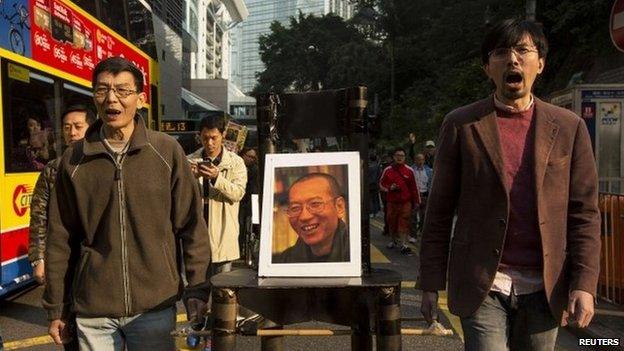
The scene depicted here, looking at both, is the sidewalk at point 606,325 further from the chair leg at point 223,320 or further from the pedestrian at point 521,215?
the chair leg at point 223,320

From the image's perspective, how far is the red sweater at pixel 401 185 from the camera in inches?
405

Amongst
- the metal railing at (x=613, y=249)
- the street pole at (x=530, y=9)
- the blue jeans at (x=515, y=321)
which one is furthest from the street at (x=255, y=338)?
the street pole at (x=530, y=9)

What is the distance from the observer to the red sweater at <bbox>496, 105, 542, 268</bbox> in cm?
230

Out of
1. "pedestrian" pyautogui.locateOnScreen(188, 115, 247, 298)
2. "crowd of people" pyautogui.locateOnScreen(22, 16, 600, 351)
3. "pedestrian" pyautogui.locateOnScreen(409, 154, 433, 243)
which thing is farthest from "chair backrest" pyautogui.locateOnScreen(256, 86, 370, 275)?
"pedestrian" pyautogui.locateOnScreen(409, 154, 433, 243)

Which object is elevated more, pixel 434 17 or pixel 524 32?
pixel 434 17

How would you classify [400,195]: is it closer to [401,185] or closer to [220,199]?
[401,185]

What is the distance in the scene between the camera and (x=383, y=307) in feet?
8.16

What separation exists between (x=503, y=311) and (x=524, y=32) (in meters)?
1.03

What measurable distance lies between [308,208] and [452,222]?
2.23 ft

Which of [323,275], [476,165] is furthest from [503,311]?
[323,275]

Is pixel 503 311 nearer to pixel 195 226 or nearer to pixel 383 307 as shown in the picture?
pixel 383 307

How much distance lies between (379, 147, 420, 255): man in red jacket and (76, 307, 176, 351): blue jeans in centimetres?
798

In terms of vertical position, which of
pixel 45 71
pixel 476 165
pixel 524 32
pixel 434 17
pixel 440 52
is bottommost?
pixel 476 165

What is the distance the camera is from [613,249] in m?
6.31
